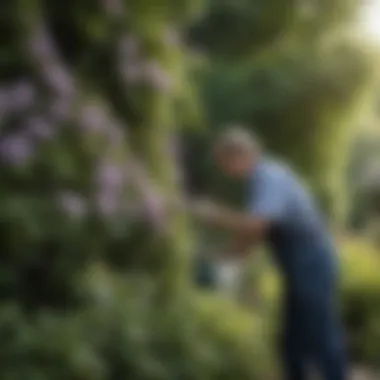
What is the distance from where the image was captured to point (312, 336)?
2057mm

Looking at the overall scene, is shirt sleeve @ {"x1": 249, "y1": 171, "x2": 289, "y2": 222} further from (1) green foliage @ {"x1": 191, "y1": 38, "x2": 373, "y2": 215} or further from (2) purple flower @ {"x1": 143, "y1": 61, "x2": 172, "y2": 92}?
(2) purple flower @ {"x1": 143, "y1": 61, "x2": 172, "y2": 92}

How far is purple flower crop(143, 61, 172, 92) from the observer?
208 cm

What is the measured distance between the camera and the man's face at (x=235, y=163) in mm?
2035

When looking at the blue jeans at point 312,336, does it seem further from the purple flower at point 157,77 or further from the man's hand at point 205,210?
the purple flower at point 157,77

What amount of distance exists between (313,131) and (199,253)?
283mm

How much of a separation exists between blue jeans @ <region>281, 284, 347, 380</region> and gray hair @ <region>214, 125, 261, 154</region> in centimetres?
26

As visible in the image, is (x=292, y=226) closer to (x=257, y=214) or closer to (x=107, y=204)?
(x=257, y=214)

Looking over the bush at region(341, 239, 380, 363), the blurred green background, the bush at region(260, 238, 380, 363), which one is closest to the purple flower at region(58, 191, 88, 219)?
the blurred green background

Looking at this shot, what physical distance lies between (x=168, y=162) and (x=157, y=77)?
0.49 feet

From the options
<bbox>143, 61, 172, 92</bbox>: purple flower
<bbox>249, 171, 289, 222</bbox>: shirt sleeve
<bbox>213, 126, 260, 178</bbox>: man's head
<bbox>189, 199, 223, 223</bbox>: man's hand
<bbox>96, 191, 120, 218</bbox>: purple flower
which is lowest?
<bbox>96, 191, 120, 218</bbox>: purple flower

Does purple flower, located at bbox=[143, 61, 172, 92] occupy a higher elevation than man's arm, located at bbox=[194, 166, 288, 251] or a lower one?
higher

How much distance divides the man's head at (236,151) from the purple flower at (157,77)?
13 centimetres

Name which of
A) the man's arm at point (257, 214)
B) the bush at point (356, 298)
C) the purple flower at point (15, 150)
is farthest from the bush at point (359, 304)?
the purple flower at point (15, 150)

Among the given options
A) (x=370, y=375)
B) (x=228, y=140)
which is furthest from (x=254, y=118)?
(x=370, y=375)
